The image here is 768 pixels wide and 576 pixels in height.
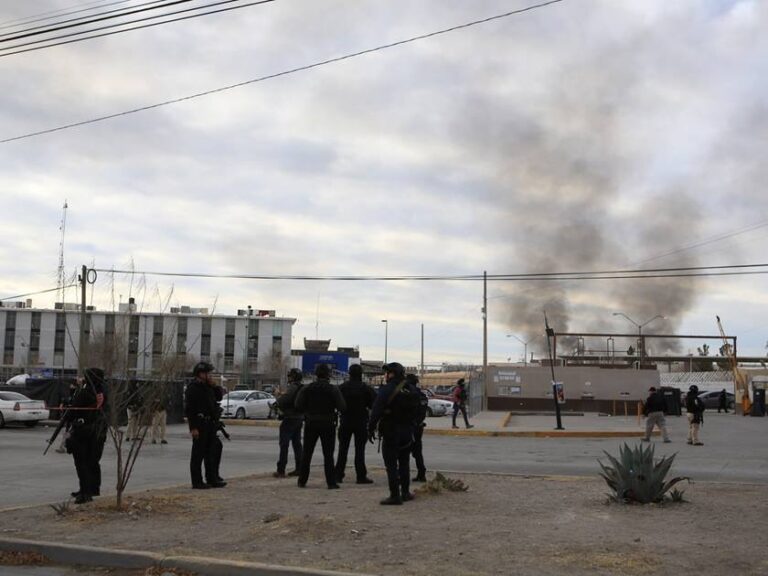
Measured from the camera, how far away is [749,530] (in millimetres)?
7621

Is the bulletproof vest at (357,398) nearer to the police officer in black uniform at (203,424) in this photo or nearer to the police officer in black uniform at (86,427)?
the police officer in black uniform at (203,424)

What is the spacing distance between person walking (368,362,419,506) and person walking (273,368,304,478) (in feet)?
8.63

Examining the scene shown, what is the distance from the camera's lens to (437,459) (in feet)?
52.5

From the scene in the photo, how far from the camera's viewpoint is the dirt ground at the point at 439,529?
20.8 ft

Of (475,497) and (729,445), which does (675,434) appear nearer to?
(729,445)

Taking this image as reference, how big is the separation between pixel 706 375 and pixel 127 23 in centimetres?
7612

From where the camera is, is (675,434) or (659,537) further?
(675,434)

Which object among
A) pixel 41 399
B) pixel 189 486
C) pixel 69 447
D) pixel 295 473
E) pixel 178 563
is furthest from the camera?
pixel 41 399

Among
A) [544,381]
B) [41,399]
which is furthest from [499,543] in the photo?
[544,381]

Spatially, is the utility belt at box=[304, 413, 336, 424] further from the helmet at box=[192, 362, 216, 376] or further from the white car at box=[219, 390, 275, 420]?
the white car at box=[219, 390, 275, 420]

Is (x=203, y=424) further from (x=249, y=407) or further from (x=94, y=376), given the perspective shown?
(x=249, y=407)

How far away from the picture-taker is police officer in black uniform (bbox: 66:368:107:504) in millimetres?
9289

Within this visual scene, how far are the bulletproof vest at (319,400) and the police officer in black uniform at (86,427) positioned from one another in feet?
8.29

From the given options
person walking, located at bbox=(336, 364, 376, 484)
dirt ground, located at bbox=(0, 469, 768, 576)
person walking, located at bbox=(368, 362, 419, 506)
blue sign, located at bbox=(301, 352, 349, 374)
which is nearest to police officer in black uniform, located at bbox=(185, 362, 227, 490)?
dirt ground, located at bbox=(0, 469, 768, 576)
